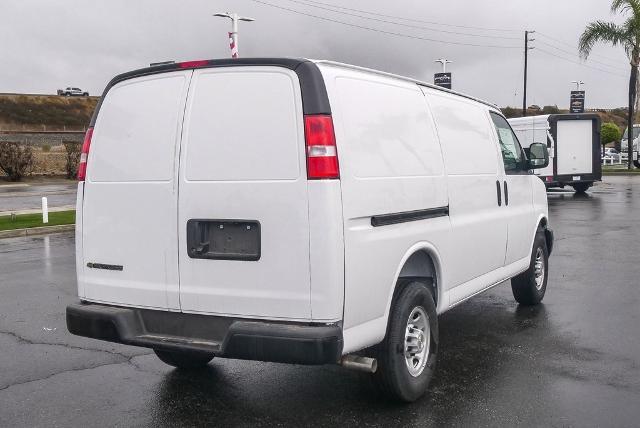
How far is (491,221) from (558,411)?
6.19 feet

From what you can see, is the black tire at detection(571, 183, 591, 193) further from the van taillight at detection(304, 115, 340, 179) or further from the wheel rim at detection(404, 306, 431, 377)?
the van taillight at detection(304, 115, 340, 179)

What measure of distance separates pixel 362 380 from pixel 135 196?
2079 millimetres

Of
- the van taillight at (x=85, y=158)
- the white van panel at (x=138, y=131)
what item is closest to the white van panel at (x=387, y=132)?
the white van panel at (x=138, y=131)

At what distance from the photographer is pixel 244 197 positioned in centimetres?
407

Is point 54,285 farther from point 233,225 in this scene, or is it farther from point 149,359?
point 233,225

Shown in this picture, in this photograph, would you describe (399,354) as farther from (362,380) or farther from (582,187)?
(582,187)

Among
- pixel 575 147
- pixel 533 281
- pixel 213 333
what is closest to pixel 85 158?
pixel 213 333

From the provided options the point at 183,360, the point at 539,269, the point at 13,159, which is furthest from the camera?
the point at 13,159

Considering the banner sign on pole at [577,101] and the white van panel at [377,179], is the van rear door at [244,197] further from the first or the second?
the banner sign on pole at [577,101]

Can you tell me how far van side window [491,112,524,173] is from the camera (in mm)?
6551

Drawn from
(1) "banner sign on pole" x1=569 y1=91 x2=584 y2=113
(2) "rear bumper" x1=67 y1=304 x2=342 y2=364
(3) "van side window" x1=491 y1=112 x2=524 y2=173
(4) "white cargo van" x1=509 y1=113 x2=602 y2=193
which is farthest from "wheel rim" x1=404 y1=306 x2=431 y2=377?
(1) "banner sign on pole" x1=569 y1=91 x2=584 y2=113

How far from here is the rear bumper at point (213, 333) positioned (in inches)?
151

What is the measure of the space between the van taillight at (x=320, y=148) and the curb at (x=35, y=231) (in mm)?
12402

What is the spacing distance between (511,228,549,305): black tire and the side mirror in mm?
713
